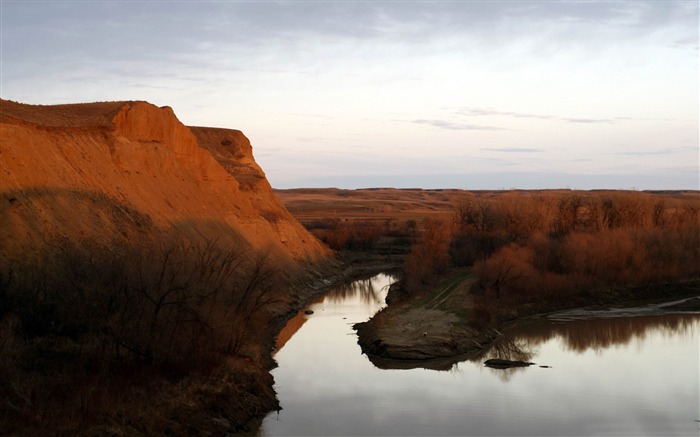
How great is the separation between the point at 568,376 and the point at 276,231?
28.4 metres

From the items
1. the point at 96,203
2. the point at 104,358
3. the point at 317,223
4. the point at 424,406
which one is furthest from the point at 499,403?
the point at 317,223

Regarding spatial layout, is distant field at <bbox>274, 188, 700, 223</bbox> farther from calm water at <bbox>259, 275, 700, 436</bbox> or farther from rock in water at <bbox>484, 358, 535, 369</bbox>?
rock in water at <bbox>484, 358, 535, 369</bbox>

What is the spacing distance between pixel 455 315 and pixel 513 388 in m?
10.4

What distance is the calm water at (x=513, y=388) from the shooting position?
19.4 m

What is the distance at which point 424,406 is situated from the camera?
69.6 ft

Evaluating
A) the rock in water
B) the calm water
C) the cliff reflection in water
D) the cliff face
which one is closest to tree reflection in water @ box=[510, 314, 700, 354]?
the calm water

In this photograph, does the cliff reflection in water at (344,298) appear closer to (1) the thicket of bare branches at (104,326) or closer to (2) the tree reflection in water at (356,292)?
(2) the tree reflection in water at (356,292)

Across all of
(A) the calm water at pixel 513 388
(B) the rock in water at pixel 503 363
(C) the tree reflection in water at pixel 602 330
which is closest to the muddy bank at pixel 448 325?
(A) the calm water at pixel 513 388

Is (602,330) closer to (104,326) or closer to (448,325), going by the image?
(448,325)

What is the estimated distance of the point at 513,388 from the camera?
2311 cm

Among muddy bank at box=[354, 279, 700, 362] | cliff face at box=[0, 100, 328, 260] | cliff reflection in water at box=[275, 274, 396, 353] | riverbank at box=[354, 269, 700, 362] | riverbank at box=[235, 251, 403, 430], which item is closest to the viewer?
riverbank at box=[235, 251, 403, 430]

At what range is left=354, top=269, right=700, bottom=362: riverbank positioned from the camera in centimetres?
2816

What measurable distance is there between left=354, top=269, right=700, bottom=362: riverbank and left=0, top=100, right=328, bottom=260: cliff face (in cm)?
999

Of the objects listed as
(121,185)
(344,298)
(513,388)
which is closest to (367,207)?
(344,298)
